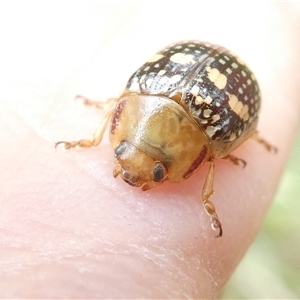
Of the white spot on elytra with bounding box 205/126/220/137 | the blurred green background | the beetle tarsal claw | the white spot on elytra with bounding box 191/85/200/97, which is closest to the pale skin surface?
the beetle tarsal claw

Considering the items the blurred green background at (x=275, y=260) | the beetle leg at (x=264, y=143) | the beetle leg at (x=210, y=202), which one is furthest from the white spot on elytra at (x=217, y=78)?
the blurred green background at (x=275, y=260)

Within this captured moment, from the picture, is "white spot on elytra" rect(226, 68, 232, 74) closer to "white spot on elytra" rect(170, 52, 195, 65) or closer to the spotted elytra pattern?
the spotted elytra pattern

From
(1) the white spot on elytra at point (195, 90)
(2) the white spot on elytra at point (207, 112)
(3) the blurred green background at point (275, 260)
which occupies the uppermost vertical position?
(1) the white spot on elytra at point (195, 90)

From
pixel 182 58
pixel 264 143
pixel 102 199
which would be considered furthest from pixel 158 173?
pixel 264 143

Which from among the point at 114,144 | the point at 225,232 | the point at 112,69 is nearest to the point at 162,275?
the point at 225,232

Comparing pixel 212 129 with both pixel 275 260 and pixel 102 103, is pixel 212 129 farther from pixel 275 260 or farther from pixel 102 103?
pixel 275 260

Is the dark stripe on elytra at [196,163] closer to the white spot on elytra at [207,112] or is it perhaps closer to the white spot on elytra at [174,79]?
the white spot on elytra at [207,112]
